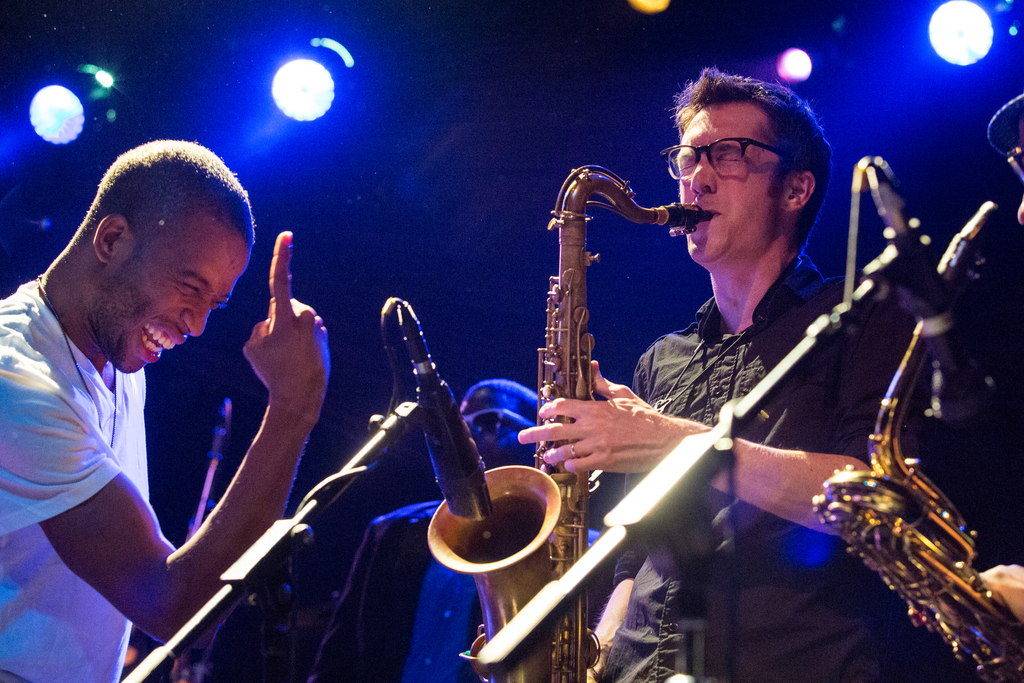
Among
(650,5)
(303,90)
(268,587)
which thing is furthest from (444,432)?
(303,90)

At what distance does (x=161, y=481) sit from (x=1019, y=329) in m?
5.38

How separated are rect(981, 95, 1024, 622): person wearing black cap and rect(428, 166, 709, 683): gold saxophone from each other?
0.99m

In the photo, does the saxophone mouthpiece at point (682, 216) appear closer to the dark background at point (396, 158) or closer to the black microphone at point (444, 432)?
the dark background at point (396, 158)

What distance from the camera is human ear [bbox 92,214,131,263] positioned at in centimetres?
250

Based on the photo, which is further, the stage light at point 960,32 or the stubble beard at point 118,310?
the stage light at point 960,32

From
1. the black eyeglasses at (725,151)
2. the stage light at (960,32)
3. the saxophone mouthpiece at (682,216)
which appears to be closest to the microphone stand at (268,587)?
the saxophone mouthpiece at (682,216)

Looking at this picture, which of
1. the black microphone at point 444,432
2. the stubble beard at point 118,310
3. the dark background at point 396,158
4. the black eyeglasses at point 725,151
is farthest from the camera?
the dark background at point 396,158

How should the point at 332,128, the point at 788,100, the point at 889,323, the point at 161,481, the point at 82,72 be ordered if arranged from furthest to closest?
1. the point at 161,481
2. the point at 332,128
3. the point at 82,72
4. the point at 788,100
5. the point at 889,323

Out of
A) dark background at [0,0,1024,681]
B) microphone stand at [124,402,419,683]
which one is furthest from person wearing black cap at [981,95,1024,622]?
microphone stand at [124,402,419,683]

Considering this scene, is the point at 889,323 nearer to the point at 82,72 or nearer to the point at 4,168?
the point at 82,72

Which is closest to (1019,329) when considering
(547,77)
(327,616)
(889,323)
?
(889,323)

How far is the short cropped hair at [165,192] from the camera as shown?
2.58 metres

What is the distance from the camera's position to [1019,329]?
8.37ft

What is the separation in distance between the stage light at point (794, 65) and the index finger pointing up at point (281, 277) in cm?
301
